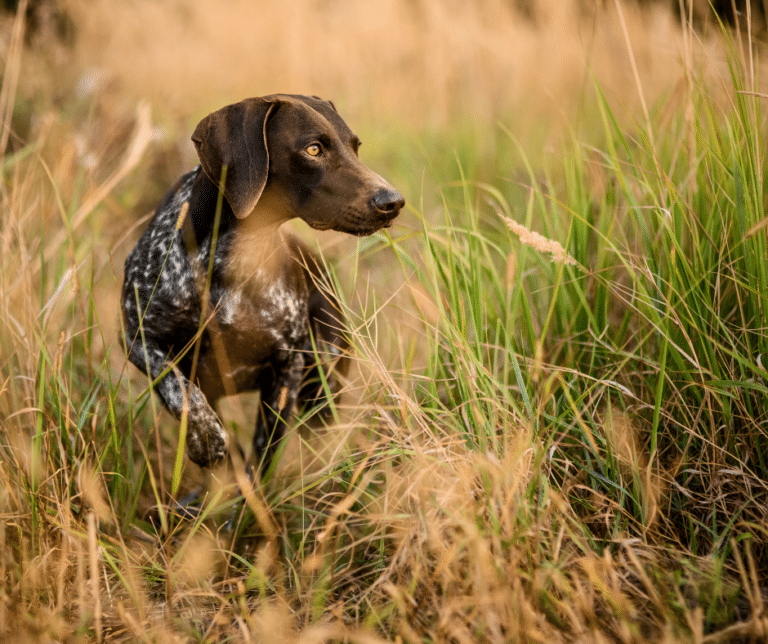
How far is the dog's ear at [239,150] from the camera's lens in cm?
230

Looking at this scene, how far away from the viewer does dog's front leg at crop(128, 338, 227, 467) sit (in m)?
2.48

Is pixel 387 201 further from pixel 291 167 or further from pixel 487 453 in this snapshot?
pixel 487 453

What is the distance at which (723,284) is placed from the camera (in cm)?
232

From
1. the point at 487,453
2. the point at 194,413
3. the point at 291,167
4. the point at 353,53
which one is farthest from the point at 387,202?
the point at 353,53

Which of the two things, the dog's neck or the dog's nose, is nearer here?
the dog's nose

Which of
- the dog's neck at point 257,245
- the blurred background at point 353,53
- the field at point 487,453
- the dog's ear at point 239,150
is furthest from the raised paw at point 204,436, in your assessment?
the blurred background at point 353,53

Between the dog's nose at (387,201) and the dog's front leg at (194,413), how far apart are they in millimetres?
981

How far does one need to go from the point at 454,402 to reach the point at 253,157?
115 centimetres

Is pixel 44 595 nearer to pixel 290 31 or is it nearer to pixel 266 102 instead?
pixel 266 102

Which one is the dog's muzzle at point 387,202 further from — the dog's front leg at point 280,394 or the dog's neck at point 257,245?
the dog's front leg at point 280,394

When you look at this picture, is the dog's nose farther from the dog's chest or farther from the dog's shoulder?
the dog's shoulder

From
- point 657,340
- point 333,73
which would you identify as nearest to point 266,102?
point 657,340

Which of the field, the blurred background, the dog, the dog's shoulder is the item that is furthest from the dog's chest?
the blurred background

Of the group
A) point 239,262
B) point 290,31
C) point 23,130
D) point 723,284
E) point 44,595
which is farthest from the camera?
point 290,31
